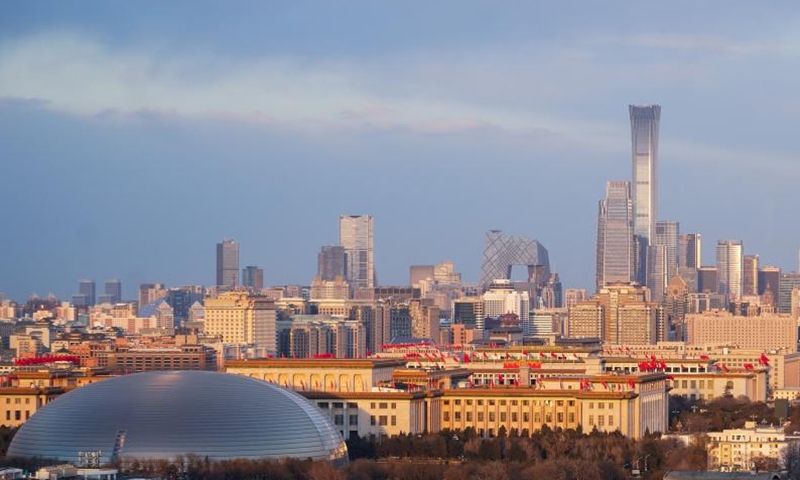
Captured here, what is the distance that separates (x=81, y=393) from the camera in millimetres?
84938

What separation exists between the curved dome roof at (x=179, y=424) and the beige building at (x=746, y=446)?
13.0 metres

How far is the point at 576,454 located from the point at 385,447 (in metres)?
7.12

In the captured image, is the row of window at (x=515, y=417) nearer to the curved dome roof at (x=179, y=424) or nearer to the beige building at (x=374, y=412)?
the beige building at (x=374, y=412)

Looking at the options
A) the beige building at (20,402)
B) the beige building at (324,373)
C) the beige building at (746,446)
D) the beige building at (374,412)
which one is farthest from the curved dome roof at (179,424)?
the beige building at (324,373)

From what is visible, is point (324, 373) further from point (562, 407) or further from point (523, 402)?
point (562, 407)

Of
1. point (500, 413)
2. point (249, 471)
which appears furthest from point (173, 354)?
point (249, 471)

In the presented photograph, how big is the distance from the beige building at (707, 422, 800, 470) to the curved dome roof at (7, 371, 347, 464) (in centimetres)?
1302

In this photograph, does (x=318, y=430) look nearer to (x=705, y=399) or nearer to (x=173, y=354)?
(x=705, y=399)

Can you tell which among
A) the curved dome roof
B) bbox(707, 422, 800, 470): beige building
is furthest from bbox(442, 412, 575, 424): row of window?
the curved dome roof

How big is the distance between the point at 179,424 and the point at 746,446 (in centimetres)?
2080

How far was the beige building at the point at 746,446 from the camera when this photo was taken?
279ft

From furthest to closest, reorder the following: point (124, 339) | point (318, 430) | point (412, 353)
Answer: point (124, 339) < point (412, 353) < point (318, 430)

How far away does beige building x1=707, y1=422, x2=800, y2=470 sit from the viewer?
85.1 m

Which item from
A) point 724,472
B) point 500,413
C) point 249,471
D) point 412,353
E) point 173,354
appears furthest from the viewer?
point 173,354
